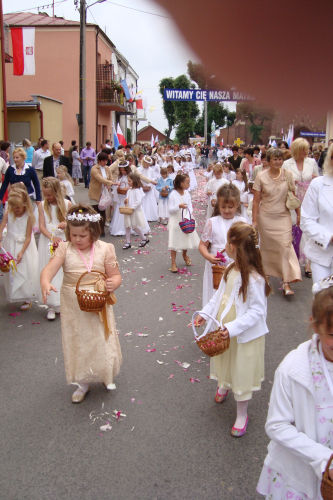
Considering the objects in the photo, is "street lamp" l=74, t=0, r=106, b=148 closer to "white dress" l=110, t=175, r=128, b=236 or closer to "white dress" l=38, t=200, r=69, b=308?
"white dress" l=110, t=175, r=128, b=236

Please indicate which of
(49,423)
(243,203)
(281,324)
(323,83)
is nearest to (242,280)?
(49,423)

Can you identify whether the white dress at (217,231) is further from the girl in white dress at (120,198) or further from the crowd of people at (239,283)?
the girl in white dress at (120,198)

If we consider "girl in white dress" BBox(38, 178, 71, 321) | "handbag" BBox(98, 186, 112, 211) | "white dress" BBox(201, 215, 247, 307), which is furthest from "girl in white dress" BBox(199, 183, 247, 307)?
"handbag" BBox(98, 186, 112, 211)

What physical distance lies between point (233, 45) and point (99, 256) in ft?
11.5

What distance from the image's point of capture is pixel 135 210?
427 inches

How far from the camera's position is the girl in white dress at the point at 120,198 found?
11.6 metres

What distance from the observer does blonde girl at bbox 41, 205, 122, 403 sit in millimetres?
3939

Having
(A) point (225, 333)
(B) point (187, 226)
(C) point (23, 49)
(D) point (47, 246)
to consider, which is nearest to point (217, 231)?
(A) point (225, 333)

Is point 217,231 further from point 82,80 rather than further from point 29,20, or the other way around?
point 29,20

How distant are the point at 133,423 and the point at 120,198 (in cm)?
890

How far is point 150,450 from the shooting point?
3260 mm

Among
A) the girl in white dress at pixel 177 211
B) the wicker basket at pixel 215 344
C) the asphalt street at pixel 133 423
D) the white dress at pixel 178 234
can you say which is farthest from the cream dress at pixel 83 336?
the white dress at pixel 178 234

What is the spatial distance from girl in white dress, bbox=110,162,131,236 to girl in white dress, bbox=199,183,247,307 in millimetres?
7022

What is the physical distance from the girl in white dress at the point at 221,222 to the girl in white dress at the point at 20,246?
2557 millimetres
